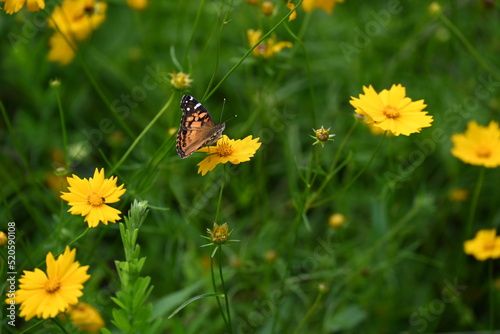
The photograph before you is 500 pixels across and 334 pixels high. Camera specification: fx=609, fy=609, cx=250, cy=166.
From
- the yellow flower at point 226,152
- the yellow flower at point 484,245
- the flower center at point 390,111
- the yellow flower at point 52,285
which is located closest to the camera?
the yellow flower at point 52,285

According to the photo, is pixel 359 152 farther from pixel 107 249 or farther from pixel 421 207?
pixel 107 249

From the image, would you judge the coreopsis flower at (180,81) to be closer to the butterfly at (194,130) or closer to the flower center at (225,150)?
the butterfly at (194,130)

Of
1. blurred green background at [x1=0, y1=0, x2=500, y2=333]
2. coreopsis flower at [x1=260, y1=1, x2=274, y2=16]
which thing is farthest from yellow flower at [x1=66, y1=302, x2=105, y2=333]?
coreopsis flower at [x1=260, y1=1, x2=274, y2=16]

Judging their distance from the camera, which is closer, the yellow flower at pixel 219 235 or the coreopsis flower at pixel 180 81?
the yellow flower at pixel 219 235

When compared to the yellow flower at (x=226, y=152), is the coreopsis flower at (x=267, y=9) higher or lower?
higher

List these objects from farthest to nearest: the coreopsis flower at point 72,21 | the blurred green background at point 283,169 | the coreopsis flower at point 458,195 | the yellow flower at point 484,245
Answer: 1. the coreopsis flower at point 458,195
2. the coreopsis flower at point 72,21
3. the blurred green background at point 283,169
4. the yellow flower at point 484,245

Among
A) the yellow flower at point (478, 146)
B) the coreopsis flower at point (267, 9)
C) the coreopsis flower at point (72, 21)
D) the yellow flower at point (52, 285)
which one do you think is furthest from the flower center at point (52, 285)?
the yellow flower at point (478, 146)
